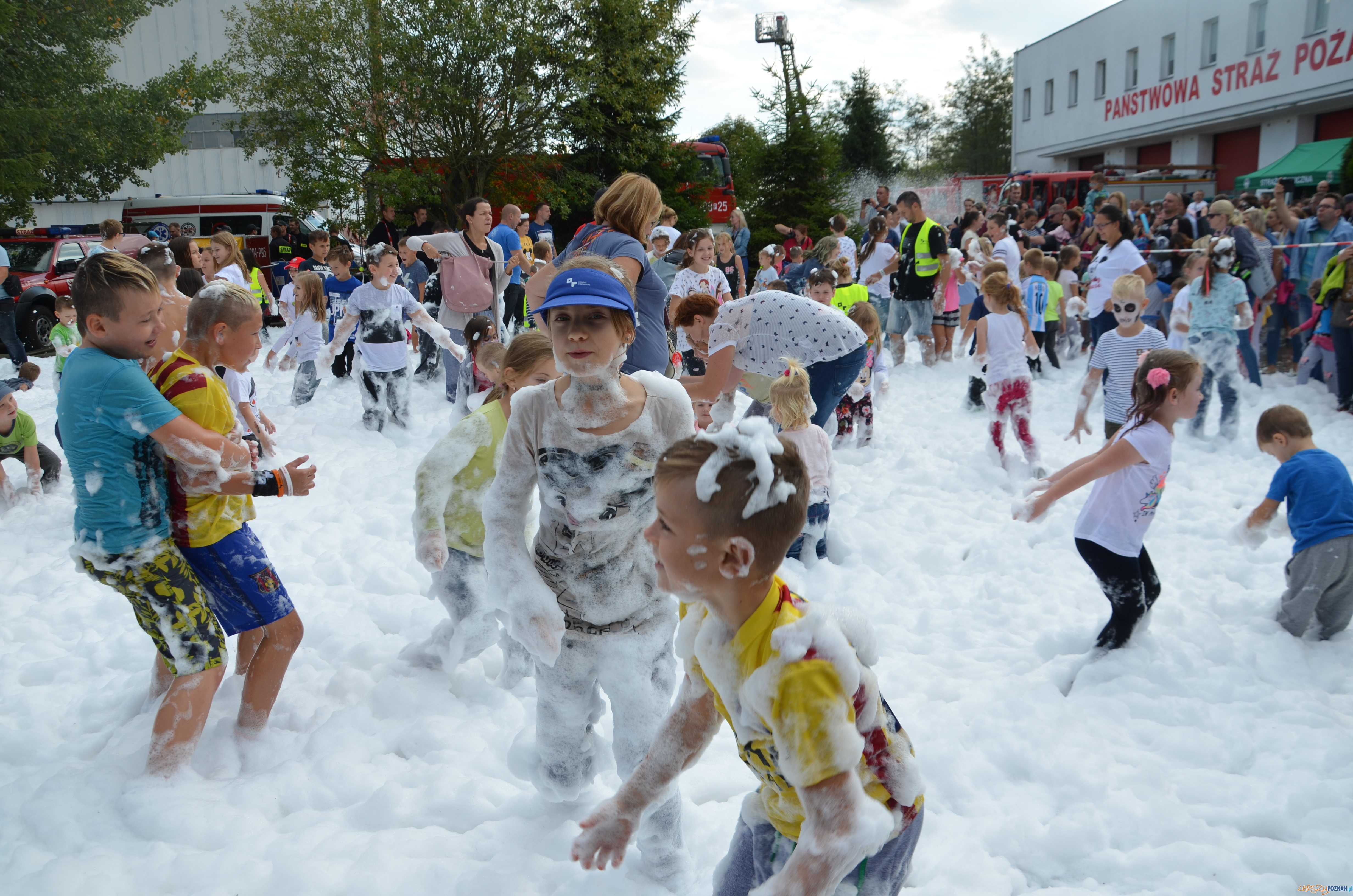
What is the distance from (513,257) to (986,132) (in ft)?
157

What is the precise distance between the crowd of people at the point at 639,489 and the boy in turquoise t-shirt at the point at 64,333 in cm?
5

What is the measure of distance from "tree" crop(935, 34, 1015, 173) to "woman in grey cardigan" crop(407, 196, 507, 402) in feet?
154

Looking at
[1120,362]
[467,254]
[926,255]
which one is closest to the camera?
[1120,362]

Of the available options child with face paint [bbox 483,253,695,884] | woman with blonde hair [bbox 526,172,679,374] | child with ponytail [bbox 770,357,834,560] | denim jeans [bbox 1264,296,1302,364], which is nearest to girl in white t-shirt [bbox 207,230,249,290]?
woman with blonde hair [bbox 526,172,679,374]

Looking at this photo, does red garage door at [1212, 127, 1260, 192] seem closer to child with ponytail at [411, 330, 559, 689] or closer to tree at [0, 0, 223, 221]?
tree at [0, 0, 223, 221]

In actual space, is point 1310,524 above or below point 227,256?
below

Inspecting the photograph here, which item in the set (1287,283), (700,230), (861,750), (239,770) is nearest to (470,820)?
(239,770)

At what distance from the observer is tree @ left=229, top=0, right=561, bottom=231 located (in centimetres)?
1894

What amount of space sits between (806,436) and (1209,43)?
105 ft

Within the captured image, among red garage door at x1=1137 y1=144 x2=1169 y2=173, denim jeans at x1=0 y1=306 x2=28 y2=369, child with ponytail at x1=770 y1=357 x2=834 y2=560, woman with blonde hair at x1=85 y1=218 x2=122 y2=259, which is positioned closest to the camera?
child with ponytail at x1=770 y1=357 x2=834 y2=560

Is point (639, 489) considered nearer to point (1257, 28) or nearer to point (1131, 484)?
point (1131, 484)

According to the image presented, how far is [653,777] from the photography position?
1974 millimetres

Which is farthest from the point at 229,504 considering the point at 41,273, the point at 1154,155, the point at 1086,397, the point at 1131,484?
the point at 1154,155

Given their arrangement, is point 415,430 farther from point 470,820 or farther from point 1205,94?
point 1205,94
